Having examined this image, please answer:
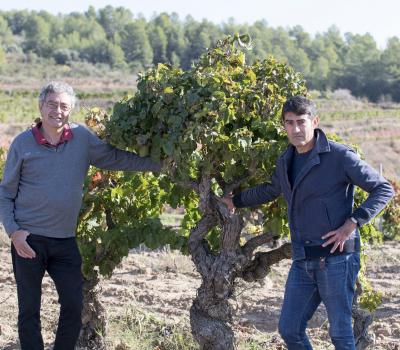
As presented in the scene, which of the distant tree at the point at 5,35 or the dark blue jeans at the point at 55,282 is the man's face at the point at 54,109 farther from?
the distant tree at the point at 5,35

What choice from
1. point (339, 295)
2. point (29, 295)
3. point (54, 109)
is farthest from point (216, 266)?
point (54, 109)

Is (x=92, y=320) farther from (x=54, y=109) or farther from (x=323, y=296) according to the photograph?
(x=323, y=296)

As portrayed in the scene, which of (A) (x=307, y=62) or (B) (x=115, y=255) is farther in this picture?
(A) (x=307, y=62)

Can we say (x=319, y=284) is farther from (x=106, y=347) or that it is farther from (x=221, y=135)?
(x=106, y=347)

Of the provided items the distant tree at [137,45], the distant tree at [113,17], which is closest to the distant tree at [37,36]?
the distant tree at [137,45]

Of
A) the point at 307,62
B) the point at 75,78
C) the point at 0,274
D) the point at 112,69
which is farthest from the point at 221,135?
the point at 307,62

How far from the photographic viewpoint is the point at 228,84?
4160 mm

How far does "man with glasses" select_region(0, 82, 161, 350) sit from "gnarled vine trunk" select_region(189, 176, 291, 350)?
0.77 metres

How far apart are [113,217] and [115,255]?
1.05 ft

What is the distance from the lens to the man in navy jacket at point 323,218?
3.55 m

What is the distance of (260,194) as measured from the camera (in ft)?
13.3

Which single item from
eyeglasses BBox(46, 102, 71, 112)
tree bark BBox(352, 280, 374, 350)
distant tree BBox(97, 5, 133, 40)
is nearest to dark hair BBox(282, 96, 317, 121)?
eyeglasses BBox(46, 102, 71, 112)

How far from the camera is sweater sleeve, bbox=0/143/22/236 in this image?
397cm

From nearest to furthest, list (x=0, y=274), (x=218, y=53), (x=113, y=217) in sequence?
(x=218, y=53) < (x=113, y=217) < (x=0, y=274)
